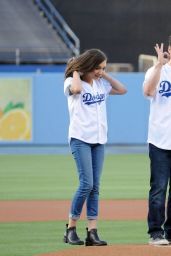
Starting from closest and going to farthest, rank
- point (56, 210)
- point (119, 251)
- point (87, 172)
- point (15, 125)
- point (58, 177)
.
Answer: point (119, 251)
point (87, 172)
point (56, 210)
point (58, 177)
point (15, 125)

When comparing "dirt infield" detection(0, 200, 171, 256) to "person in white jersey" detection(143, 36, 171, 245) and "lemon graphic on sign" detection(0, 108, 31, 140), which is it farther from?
"lemon graphic on sign" detection(0, 108, 31, 140)

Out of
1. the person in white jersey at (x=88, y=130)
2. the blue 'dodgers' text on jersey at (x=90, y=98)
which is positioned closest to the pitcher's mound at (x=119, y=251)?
the person in white jersey at (x=88, y=130)

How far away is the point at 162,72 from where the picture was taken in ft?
29.1

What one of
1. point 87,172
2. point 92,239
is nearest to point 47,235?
point 92,239

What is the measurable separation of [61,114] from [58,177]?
27.0 feet

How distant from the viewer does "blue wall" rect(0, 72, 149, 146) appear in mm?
25141

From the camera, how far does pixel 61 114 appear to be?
82.6ft

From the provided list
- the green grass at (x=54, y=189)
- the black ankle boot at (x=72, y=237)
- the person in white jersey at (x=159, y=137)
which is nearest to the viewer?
the person in white jersey at (x=159, y=137)

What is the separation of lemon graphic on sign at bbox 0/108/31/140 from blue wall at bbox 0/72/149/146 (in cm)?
27

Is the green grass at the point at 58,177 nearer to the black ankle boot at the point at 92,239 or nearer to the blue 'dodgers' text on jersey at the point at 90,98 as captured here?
the black ankle boot at the point at 92,239

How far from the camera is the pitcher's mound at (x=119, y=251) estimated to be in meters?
8.33

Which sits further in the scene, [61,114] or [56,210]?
[61,114]

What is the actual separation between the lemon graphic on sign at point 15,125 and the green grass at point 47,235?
45.0 feet

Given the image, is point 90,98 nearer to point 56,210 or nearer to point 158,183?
point 158,183
